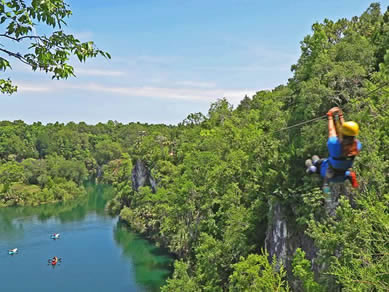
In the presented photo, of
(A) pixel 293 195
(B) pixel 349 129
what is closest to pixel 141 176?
(A) pixel 293 195

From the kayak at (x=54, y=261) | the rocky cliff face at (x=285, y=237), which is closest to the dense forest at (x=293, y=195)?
the rocky cliff face at (x=285, y=237)

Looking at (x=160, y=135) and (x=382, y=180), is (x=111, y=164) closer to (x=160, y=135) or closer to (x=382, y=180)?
(x=160, y=135)

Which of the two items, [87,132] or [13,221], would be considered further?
[87,132]

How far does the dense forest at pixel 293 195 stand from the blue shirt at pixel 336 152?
1726 millimetres

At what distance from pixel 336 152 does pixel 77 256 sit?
108ft

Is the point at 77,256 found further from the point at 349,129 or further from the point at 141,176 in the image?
the point at 349,129

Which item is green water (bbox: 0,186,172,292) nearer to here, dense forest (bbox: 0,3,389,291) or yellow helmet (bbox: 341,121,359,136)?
dense forest (bbox: 0,3,389,291)

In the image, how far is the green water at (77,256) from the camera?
27.8 metres

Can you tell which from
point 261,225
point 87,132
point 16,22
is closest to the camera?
point 16,22

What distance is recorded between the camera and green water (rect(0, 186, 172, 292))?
27844mm

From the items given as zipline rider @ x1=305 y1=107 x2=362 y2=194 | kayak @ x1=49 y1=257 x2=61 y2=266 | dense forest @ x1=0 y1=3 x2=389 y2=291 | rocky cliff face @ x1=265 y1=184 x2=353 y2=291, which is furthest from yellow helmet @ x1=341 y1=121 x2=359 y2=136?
kayak @ x1=49 y1=257 x2=61 y2=266

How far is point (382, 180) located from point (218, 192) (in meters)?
14.5

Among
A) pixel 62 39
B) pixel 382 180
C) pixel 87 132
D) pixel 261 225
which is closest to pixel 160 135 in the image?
pixel 261 225

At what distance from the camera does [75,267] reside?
1228 inches
